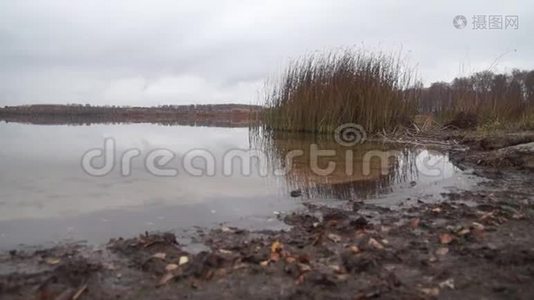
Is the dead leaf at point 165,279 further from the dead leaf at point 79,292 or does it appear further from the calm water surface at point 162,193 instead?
the calm water surface at point 162,193

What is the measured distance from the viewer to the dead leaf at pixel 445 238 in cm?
269

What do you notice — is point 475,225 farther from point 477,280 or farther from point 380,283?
point 380,283

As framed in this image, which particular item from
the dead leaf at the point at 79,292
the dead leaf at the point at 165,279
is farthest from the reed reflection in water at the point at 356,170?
the dead leaf at the point at 79,292

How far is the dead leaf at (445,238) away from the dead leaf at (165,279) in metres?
1.61

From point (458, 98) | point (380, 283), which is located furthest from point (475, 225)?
point (458, 98)

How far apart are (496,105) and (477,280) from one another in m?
12.0

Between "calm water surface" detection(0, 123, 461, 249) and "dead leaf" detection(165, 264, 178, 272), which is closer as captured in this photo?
"dead leaf" detection(165, 264, 178, 272)

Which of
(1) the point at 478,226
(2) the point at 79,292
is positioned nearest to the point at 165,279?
(2) the point at 79,292

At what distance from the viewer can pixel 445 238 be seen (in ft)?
8.97

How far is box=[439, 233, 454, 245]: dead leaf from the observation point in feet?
8.84

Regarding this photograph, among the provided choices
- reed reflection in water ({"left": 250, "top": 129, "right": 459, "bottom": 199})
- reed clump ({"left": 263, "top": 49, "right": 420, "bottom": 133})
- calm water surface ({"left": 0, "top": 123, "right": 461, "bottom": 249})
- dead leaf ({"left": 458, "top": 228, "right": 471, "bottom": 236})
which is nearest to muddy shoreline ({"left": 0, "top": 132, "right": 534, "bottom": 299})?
dead leaf ({"left": 458, "top": 228, "right": 471, "bottom": 236})

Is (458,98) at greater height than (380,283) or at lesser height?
greater

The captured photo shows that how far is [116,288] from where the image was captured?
202cm

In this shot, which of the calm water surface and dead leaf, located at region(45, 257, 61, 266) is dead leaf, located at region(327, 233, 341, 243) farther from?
dead leaf, located at region(45, 257, 61, 266)
